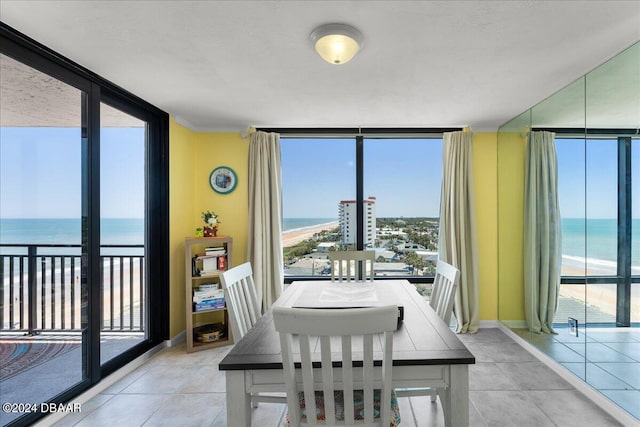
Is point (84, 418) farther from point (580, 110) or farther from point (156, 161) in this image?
→ point (580, 110)

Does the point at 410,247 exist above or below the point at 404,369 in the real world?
above

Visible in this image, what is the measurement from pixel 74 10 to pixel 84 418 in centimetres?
254

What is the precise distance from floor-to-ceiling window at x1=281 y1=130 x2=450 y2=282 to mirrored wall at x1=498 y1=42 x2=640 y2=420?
1.29 meters

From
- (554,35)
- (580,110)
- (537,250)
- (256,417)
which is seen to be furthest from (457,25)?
(256,417)

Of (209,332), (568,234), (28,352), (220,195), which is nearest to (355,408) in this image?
(568,234)

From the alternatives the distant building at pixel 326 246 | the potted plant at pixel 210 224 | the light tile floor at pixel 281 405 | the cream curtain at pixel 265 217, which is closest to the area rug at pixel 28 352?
the light tile floor at pixel 281 405

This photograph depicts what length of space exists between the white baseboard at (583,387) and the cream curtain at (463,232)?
0.54m

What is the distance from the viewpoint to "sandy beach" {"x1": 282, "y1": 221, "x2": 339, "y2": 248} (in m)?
4.14

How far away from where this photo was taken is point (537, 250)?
3.13 meters

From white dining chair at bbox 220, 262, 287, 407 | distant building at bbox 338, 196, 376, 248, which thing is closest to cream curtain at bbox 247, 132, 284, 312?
distant building at bbox 338, 196, 376, 248

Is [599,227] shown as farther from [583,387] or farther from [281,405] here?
[281,405]

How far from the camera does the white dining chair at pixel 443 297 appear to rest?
79.5 inches

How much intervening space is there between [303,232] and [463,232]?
1.93 meters

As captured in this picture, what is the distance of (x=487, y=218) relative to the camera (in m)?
3.98
